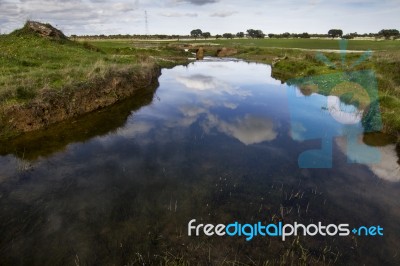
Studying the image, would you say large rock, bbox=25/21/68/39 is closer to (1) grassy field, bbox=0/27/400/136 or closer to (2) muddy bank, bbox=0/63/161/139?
(1) grassy field, bbox=0/27/400/136

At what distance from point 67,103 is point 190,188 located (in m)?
11.0

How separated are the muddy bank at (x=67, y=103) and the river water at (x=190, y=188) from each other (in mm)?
872

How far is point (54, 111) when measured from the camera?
1748 centimetres

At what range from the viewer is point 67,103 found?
60.4ft

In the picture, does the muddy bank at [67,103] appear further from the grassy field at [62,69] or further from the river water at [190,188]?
the river water at [190,188]

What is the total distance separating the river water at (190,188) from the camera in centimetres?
835

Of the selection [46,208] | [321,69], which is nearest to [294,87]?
[321,69]

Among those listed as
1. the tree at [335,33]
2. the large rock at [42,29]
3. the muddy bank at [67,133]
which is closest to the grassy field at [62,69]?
the large rock at [42,29]

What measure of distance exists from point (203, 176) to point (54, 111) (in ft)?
33.7

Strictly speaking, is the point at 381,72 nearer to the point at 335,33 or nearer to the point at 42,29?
the point at 42,29

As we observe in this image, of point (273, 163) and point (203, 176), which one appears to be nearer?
point (203, 176)

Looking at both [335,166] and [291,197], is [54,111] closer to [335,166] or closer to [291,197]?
[291,197]

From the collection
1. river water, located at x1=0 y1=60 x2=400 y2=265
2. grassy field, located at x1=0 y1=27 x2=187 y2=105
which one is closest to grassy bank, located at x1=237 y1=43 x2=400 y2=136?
river water, located at x1=0 y1=60 x2=400 y2=265

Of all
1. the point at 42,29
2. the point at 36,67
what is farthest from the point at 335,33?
the point at 36,67
